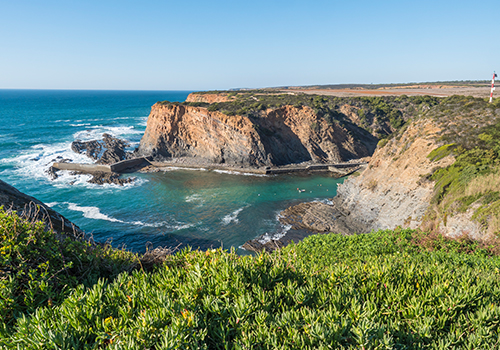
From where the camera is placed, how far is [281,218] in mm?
26984

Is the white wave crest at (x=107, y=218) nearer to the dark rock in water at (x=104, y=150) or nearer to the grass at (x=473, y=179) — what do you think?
the dark rock in water at (x=104, y=150)

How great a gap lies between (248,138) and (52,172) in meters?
30.2

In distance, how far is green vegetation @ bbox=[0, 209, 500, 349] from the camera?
392 centimetres

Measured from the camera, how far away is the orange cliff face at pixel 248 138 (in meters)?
44.8

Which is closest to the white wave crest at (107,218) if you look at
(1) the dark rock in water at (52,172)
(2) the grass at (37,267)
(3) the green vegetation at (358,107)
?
(1) the dark rock in water at (52,172)

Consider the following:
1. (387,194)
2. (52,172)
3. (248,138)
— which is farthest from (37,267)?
(52,172)

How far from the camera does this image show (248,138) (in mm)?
44406

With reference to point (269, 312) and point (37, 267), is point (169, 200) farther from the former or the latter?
point (269, 312)

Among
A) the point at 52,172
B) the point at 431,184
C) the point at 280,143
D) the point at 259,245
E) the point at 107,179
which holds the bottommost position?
the point at 259,245

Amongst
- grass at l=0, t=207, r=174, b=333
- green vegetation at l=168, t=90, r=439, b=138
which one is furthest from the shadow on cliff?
grass at l=0, t=207, r=174, b=333

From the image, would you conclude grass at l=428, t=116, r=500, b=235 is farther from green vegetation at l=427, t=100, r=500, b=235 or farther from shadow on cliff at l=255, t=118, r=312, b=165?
shadow on cliff at l=255, t=118, r=312, b=165

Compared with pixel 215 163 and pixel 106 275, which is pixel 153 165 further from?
pixel 106 275

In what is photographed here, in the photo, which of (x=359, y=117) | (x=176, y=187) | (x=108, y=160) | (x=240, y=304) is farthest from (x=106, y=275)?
(x=359, y=117)

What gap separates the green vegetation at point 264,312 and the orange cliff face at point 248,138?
38.6 meters
